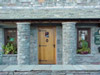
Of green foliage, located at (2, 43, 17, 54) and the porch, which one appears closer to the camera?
the porch

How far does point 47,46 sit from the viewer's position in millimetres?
6770

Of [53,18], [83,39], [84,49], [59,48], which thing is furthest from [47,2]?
[84,49]

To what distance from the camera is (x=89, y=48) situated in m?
6.69

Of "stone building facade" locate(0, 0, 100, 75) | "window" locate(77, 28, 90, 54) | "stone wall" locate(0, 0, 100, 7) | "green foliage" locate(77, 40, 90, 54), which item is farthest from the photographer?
"window" locate(77, 28, 90, 54)

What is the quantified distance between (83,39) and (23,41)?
3494mm

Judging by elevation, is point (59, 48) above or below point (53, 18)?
below

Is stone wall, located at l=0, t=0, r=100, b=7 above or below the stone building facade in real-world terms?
above

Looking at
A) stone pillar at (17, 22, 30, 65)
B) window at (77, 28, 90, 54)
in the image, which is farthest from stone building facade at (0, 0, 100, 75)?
window at (77, 28, 90, 54)

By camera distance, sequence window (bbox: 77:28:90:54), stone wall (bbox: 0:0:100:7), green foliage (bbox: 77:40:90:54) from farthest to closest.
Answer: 1. window (bbox: 77:28:90:54)
2. green foliage (bbox: 77:40:90:54)
3. stone wall (bbox: 0:0:100:7)

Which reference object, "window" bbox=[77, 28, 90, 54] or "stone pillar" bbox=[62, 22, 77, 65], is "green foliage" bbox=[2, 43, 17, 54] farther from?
"window" bbox=[77, 28, 90, 54]

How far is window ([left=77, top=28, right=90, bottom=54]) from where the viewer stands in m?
6.66

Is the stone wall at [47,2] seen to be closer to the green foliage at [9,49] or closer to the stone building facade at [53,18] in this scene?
the stone building facade at [53,18]

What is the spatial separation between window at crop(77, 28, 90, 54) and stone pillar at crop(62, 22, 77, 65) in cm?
85

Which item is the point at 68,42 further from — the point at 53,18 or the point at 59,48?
the point at 53,18
